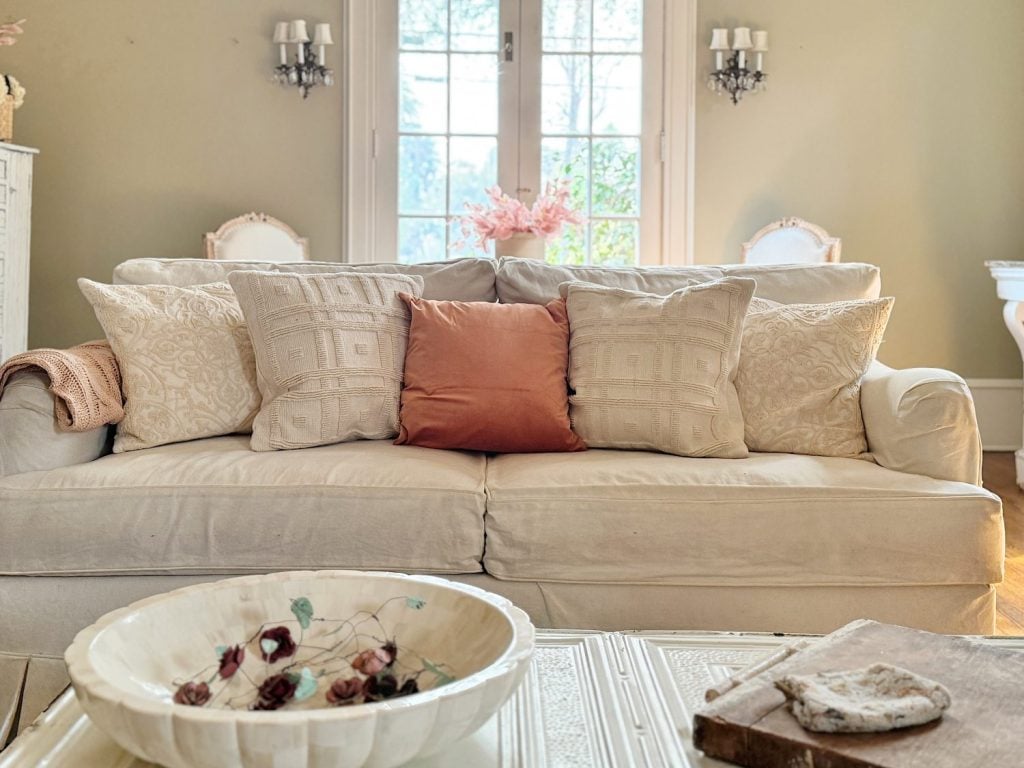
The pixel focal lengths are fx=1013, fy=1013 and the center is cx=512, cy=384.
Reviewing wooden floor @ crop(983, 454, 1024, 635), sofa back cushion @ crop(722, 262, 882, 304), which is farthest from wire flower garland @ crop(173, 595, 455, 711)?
wooden floor @ crop(983, 454, 1024, 635)

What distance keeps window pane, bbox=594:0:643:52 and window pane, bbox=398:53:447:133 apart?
739 mm

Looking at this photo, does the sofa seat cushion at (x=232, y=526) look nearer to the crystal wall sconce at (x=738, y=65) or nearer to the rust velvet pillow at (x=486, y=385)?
the rust velvet pillow at (x=486, y=385)

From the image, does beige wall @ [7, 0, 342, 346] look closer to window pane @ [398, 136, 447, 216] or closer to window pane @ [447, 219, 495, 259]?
window pane @ [398, 136, 447, 216]

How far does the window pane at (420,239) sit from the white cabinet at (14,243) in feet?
5.27

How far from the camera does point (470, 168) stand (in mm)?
4762

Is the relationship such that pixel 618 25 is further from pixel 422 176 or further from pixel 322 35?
pixel 322 35

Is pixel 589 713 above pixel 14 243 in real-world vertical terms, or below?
below

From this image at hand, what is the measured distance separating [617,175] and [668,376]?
8.89 feet

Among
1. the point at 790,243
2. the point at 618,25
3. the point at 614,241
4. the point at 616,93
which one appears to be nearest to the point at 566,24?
the point at 618,25

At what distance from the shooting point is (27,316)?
175 inches

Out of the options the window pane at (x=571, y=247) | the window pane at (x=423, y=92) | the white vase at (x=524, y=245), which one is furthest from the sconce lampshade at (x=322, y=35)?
the white vase at (x=524, y=245)

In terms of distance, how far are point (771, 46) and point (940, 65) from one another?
781 millimetres

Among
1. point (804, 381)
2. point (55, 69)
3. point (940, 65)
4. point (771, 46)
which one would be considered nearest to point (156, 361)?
point (804, 381)

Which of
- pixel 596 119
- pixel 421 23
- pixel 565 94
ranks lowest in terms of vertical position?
pixel 596 119
